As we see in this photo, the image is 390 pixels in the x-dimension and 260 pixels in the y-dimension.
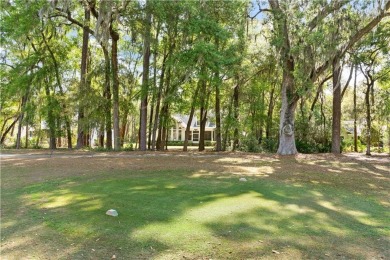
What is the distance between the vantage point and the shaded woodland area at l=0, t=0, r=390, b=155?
14.0 metres

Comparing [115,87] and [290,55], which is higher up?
[290,55]

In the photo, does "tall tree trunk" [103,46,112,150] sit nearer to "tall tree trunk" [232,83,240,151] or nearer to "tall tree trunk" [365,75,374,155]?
"tall tree trunk" [232,83,240,151]

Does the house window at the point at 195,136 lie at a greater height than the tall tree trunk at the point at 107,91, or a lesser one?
lesser

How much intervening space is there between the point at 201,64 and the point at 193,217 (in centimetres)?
1099

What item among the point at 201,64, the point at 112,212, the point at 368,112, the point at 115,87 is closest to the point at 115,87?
the point at 115,87

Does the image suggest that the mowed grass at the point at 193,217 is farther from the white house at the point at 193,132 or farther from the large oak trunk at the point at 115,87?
the white house at the point at 193,132

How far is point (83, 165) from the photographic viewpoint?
10.9m

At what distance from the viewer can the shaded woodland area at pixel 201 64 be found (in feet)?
46.0

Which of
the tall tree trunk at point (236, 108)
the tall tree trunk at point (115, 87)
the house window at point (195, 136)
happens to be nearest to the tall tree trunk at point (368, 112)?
the tall tree trunk at point (236, 108)

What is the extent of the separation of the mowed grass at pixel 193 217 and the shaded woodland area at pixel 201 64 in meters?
7.62

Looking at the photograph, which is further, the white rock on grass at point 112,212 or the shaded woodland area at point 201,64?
the shaded woodland area at point 201,64

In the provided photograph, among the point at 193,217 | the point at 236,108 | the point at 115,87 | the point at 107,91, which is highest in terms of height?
the point at 115,87

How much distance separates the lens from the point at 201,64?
14.8 metres

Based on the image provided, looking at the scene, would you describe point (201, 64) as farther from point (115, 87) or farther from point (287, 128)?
point (115, 87)
